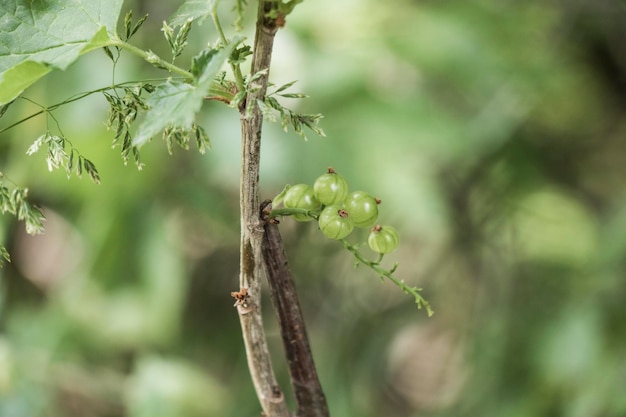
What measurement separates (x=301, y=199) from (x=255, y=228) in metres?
0.04

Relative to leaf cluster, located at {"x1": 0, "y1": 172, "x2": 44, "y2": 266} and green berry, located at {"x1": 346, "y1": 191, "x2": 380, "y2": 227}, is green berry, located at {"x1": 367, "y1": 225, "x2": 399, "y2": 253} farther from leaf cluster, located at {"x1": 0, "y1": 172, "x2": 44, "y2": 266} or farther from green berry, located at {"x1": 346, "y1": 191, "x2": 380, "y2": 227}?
leaf cluster, located at {"x1": 0, "y1": 172, "x2": 44, "y2": 266}

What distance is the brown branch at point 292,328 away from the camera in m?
0.35

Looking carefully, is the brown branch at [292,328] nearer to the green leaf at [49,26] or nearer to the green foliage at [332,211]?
the green foliage at [332,211]

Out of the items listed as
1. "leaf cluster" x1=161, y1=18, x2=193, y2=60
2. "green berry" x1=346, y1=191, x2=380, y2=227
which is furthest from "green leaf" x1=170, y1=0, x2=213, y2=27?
"green berry" x1=346, y1=191, x2=380, y2=227

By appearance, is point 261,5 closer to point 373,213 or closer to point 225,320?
point 373,213

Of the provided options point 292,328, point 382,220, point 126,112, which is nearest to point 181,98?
point 126,112

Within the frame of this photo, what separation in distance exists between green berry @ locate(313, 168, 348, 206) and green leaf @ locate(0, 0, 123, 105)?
115 mm

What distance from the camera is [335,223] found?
0.34m

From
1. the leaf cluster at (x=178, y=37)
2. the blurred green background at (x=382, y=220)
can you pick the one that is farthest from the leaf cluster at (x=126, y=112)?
the blurred green background at (x=382, y=220)

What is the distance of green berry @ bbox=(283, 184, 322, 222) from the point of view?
1.15 feet

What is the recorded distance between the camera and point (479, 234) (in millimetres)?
1265

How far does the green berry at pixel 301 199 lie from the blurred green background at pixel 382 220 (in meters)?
0.61

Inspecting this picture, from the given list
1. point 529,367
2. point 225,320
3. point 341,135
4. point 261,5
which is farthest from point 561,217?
point 261,5

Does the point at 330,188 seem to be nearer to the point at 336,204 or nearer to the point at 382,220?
the point at 336,204
